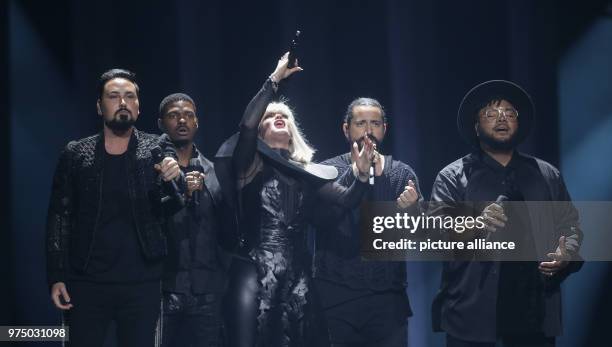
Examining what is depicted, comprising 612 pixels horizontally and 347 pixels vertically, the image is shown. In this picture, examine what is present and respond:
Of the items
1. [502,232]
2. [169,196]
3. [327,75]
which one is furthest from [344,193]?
[327,75]

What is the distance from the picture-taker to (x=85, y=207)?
345 centimetres

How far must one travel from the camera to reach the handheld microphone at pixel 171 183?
3432 mm

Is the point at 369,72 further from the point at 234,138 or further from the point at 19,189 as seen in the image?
the point at 19,189

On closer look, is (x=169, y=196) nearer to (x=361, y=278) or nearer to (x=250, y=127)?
(x=250, y=127)

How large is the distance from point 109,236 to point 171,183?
0.36 m

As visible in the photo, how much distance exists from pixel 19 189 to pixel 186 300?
5.49 ft

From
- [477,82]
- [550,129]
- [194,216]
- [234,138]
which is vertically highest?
[477,82]

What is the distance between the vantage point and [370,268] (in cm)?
384

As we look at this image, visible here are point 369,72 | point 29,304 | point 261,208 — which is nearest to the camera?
point 261,208

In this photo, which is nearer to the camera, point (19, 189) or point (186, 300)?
point (186, 300)

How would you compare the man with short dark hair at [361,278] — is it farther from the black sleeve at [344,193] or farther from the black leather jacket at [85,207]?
the black leather jacket at [85,207]

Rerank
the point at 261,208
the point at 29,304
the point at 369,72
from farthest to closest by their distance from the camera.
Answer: the point at 369,72
the point at 29,304
the point at 261,208

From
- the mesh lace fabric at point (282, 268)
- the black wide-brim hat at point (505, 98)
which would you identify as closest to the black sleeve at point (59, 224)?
the mesh lace fabric at point (282, 268)

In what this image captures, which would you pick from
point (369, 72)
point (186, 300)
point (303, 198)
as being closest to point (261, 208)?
point (303, 198)
